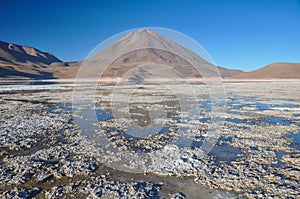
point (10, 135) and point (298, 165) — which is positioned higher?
point (10, 135)

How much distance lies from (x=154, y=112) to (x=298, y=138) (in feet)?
29.9

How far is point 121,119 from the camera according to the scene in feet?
46.5

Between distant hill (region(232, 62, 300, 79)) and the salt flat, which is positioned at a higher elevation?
distant hill (region(232, 62, 300, 79))

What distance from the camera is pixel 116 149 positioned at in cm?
856

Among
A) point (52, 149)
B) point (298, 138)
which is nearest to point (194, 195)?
point (52, 149)

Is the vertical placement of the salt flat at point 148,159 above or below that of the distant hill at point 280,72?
below

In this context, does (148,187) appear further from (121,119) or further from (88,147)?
(121,119)

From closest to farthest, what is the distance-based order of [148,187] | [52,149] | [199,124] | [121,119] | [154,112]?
[148,187] → [52,149] → [199,124] → [121,119] → [154,112]

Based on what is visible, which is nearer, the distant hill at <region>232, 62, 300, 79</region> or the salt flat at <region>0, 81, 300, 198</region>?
the salt flat at <region>0, 81, 300, 198</region>

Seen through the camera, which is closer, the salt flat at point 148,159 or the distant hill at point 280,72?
the salt flat at point 148,159

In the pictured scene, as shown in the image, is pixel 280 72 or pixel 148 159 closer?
pixel 148 159

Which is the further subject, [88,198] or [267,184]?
[267,184]

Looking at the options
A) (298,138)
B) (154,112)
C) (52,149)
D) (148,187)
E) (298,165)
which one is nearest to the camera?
(148,187)

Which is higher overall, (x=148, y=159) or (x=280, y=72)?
(x=280, y=72)
